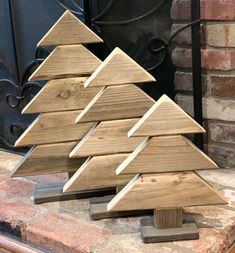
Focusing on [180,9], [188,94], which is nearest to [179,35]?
[180,9]

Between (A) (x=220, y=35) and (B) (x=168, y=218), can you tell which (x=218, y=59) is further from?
(B) (x=168, y=218)

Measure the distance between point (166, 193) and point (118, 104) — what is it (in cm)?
23

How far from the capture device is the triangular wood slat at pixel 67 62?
1.30m

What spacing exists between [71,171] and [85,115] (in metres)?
0.24

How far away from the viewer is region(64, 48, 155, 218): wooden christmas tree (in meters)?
1.16

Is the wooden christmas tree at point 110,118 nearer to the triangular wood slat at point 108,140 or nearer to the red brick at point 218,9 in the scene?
the triangular wood slat at point 108,140

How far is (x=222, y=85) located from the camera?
1474 mm

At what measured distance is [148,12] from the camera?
150 centimetres

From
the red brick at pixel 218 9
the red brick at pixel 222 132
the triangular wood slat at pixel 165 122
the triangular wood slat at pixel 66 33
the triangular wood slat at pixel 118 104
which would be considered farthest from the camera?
the red brick at pixel 222 132

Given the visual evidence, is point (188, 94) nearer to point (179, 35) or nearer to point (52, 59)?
point (179, 35)

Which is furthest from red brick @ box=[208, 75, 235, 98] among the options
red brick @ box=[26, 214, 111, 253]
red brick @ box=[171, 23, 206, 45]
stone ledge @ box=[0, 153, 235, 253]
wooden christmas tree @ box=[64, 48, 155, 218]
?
red brick @ box=[26, 214, 111, 253]

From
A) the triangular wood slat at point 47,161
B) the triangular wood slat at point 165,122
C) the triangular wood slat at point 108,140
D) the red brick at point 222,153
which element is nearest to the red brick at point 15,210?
the triangular wood slat at point 47,161

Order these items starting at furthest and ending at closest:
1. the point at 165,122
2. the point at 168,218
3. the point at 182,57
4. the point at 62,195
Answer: the point at 182,57, the point at 62,195, the point at 168,218, the point at 165,122

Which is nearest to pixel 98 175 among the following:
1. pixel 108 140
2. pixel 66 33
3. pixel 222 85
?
pixel 108 140
